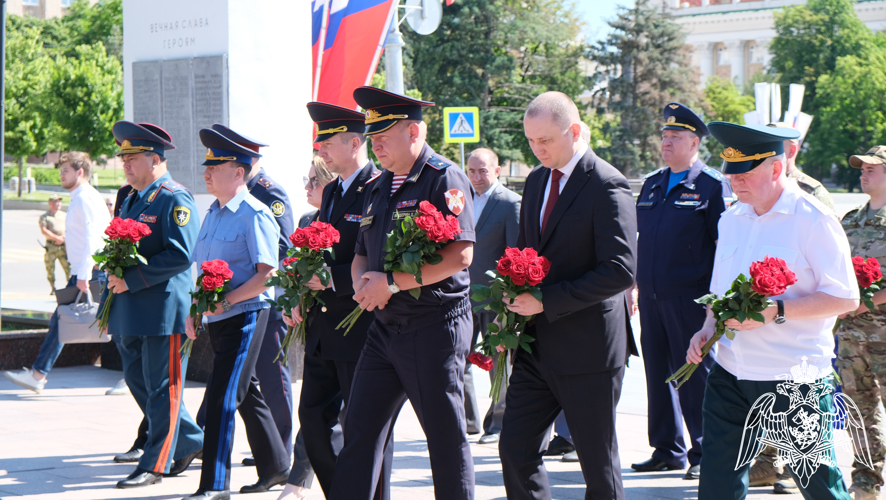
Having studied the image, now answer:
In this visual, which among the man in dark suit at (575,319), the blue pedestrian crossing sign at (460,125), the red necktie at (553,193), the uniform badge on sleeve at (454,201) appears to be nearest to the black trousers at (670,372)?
the man in dark suit at (575,319)

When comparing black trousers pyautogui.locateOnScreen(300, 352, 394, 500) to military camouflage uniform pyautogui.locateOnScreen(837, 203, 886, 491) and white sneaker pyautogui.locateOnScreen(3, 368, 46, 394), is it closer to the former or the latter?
military camouflage uniform pyautogui.locateOnScreen(837, 203, 886, 491)

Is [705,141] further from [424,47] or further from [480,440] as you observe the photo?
[480,440]

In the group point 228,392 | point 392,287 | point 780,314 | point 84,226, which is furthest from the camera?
point 84,226

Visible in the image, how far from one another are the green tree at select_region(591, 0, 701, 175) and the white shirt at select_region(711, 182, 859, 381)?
51750 millimetres

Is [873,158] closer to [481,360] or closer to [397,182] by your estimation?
[481,360]

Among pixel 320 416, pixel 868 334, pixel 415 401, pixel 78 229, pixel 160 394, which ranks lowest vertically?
pixel 160 394

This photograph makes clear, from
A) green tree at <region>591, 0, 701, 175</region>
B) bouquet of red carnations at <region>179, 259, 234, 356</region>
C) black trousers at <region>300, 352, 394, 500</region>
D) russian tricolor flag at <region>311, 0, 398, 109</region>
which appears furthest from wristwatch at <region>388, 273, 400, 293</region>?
green tree at <region>591, 0, 701, 175</region>

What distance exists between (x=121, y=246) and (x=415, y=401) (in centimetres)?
257

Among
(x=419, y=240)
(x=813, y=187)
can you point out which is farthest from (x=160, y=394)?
(x=813, y=187)

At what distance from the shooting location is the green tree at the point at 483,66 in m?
46.9

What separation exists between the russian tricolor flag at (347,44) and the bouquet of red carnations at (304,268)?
7.50 m

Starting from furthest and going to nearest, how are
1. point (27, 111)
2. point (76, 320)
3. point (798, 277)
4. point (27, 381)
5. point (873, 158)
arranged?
1. point (27, 111)
2. point (27, 381)
3. point (76, 320)
4. point (873, 158)
5. point (798, 277)

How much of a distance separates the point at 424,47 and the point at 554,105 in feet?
146

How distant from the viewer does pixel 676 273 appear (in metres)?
6.10
